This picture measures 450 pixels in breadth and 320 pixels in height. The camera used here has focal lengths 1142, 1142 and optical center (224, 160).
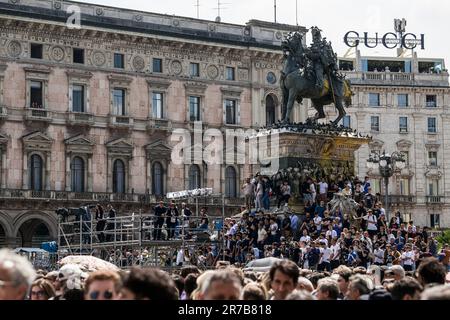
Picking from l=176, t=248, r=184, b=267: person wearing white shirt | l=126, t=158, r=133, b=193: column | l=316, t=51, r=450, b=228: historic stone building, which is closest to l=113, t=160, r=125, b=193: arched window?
l=126, t=158, r=133, b=193: column

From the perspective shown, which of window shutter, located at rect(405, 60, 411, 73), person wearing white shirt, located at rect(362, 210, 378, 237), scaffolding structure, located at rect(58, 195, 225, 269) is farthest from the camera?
window shutter, located at rect(405, 60, 411, 73)

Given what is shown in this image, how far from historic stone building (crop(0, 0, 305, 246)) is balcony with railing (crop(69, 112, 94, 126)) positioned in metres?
0.08

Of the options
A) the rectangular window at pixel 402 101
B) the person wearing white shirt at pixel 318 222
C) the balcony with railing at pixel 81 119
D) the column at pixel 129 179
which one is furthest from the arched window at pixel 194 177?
the person wearing white shirt at pixel 318 222

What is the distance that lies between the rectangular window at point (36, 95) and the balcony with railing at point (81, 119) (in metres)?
2.05

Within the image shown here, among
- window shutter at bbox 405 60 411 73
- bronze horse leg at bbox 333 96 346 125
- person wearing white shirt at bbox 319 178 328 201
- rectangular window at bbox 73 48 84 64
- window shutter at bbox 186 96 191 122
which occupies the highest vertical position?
window shutter at bbox 405 60 411 73

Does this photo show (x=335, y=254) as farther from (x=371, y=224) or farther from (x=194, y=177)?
(x=194, y=177)

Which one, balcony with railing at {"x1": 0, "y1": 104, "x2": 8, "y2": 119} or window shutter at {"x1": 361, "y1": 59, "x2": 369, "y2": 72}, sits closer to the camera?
balcony with railing at {"x1": 0, "y1": 104, "x2": 8, "y2": 119}

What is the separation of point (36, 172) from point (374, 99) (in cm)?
3687

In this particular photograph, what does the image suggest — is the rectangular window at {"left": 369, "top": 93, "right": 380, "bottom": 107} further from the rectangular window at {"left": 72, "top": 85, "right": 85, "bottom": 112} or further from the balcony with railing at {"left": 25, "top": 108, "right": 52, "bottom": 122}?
the balcony with railing at {"left": 25, "top": 108, "right": 52, "bottom": 122}

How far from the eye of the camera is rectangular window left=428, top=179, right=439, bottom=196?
96.3 metres

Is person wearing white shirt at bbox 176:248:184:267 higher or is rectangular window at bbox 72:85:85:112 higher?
rectangular window at bbox 72:85:85:112

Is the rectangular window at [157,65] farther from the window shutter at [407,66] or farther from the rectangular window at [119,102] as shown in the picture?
the window shutter at [407,66]

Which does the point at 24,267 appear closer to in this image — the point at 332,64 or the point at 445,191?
the point at 332,64

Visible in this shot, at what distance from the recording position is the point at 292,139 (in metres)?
31.8
